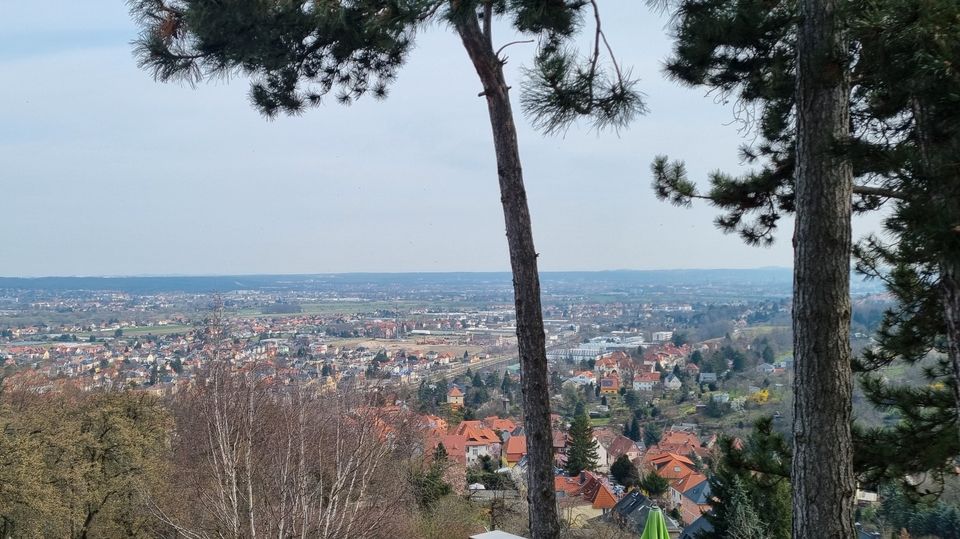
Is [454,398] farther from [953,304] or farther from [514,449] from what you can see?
[953,304]

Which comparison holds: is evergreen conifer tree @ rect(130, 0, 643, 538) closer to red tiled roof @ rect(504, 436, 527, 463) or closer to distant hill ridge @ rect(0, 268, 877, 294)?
red tiled roof @ rect(504, 436, 527, 463)

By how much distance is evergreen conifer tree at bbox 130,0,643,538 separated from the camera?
9.76ft

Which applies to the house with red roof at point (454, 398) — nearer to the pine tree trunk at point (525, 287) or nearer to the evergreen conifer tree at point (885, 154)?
the evergreen conifer tree at point (885, 154)

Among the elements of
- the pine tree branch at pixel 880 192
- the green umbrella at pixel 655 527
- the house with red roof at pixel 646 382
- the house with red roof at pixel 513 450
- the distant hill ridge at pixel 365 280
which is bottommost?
the house with red roof at pixel 513 450

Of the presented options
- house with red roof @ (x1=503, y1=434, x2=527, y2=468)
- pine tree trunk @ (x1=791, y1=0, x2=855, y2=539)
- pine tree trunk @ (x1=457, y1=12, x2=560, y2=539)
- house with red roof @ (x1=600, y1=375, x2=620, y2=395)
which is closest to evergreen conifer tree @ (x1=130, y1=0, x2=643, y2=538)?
pine tree trunk @ (x1=457, y1=12, x2=560, y2=539)

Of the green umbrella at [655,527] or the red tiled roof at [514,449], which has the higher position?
the green umbrella at [655,527]

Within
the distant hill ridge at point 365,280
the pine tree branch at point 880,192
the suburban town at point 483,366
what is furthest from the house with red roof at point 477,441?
the pine tree branch at point 880,192

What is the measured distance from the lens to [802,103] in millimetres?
2676

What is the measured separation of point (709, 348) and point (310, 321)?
13.2 m

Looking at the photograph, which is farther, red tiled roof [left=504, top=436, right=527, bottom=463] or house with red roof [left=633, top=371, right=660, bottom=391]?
house with red roof [left=633, top=371, right=660, bottom=391]

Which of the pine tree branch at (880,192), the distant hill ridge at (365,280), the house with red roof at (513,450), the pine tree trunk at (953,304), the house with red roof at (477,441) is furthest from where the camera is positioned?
the distant hill ridge at (365,280)

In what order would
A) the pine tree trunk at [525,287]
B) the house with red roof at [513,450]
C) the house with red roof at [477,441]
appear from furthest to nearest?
the house with red roof at [477,441]
the house with red roof at [513,450]
the pine tree trunk at [525,287]

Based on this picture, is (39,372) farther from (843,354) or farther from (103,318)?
(843,354)

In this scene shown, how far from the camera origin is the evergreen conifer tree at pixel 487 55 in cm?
297
